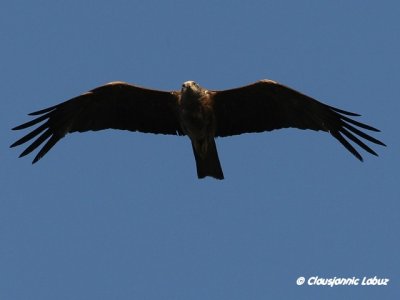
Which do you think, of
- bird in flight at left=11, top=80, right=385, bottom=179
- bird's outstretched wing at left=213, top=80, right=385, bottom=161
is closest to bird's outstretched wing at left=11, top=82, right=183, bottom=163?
bird in flight at left=11, top=80, right=385, bottom=179

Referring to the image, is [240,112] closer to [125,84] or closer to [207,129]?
[207,129]

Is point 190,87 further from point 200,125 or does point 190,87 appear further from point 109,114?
point 109,114

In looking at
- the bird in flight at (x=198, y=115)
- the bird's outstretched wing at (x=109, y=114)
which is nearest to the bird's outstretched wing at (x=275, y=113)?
the bird in flight at (x=198, y=115)

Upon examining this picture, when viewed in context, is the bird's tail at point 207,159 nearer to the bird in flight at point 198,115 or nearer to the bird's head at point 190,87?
the bird in flight at point 198,115

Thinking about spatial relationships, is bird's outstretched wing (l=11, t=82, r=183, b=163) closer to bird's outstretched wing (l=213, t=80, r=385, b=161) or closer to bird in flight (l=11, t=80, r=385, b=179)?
bird in flight (l=11, t=80, r=385, b=179)

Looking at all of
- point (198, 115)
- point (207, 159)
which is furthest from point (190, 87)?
point (207, 159)

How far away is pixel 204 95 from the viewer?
17.4m

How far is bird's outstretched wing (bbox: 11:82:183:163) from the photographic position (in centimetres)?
1761

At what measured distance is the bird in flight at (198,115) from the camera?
17.3 meters

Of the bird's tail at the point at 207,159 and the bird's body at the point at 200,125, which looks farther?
the bird's tail at the point at 207,159

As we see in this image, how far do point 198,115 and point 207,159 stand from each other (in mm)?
862

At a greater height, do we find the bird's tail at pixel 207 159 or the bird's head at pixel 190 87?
the bird's head at pixel 190 87

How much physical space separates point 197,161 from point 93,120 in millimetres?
1850

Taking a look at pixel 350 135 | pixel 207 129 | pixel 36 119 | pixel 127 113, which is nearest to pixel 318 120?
pixel 350 135
